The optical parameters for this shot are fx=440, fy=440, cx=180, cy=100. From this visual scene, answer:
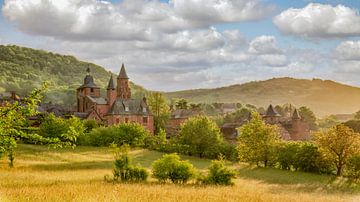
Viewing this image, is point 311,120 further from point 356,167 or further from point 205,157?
point 356,167

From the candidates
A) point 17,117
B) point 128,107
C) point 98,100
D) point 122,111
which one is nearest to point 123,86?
point 98,100

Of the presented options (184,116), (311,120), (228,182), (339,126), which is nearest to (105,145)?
(339,126)

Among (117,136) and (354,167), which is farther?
(117,136)

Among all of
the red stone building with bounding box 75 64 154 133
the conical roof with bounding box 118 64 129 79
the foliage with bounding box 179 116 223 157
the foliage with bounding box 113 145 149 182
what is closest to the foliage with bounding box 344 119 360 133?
the foliage with bounding box 179 116 223 157

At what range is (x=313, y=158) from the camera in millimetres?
59875

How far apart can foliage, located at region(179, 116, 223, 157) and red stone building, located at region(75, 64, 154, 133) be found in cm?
3450

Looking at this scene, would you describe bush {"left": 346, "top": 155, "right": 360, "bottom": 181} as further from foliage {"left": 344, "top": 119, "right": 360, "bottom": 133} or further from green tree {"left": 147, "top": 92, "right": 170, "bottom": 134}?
green tree {"left": 147, "top": 92, "right": 170, "bottom": 134}

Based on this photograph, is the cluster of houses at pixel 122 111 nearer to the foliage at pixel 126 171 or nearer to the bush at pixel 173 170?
the bush at pixel 173 170

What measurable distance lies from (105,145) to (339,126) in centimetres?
4778

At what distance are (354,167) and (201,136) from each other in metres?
30.2

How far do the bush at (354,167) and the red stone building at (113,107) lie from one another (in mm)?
67022

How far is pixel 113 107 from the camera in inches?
4532

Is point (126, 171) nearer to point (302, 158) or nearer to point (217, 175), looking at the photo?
point (217, 175)

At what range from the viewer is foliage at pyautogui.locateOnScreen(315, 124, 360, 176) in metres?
54.4
